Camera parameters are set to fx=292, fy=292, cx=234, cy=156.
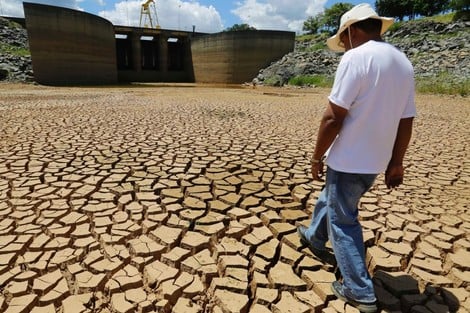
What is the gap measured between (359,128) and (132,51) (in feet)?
105

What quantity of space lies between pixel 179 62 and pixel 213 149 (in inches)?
1284

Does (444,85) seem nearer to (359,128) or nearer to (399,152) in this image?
(399,152)

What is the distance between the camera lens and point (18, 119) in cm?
626

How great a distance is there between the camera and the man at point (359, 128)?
127 cm

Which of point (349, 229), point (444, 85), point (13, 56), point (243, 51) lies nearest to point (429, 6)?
point (243, 51)

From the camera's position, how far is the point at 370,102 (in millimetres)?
→ 1295

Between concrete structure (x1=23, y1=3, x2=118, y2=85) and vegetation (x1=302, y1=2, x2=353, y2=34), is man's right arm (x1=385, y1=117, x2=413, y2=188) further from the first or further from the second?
vegetation (x1=302, y1=2, x2=353, y2=34)

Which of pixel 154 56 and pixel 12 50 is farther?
pixel 154 56

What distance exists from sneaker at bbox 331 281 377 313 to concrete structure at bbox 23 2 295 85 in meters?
22.7

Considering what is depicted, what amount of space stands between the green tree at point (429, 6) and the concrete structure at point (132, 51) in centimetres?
1973

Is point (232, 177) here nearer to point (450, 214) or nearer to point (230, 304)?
point (230, 304)

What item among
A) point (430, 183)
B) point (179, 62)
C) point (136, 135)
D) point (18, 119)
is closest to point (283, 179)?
point (430, 183)

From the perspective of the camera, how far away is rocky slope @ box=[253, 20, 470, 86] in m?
15.8

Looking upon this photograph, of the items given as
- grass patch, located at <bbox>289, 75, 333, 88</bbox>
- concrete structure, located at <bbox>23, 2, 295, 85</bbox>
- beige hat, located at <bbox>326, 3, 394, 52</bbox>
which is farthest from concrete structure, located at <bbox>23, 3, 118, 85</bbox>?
beige hat, located at <bbox>326, 3, 394, 52</bbox>
